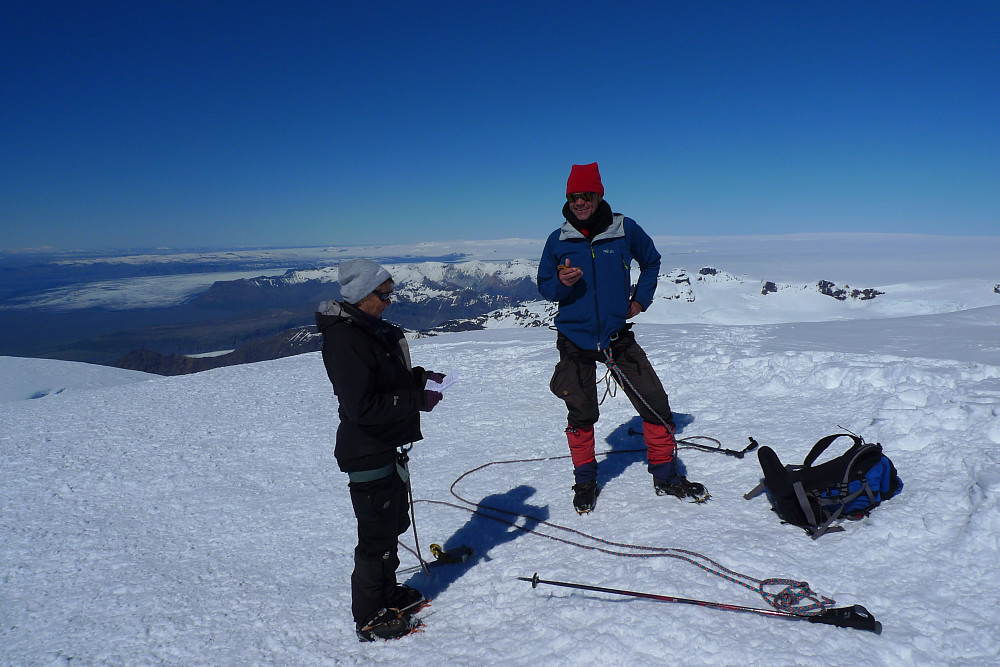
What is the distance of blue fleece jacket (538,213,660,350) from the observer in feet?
15.4

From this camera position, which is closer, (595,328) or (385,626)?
(385,626)

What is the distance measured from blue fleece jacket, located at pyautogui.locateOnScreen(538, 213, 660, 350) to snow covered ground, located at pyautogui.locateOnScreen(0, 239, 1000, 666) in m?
1.81

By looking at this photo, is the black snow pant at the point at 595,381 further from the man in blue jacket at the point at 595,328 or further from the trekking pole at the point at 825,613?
the trekking pole at the point at 825,613

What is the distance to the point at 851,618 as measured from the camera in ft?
9.13

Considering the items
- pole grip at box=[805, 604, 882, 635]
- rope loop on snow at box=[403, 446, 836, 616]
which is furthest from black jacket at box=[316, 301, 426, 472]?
pole grip at box=[805, 604, 882, 635]

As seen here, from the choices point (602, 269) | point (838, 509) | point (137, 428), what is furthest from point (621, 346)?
point (137, 428)

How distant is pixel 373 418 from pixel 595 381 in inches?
100

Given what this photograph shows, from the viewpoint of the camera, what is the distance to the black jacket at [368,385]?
295 centimetres

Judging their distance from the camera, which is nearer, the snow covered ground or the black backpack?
the snow covered ground

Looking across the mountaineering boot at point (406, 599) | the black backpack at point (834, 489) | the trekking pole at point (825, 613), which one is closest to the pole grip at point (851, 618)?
the trekking pole at point (825, 613)

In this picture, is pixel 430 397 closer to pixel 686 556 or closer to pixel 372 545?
pixel 372 545

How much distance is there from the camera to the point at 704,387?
27.0ft

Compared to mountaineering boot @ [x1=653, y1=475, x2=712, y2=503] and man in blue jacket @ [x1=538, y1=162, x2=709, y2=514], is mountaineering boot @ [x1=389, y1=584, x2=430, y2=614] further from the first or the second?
mountaineering boot @ [x1=653, y1=475, x2=712, y2=503]

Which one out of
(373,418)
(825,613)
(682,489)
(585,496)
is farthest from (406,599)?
(682,489)
